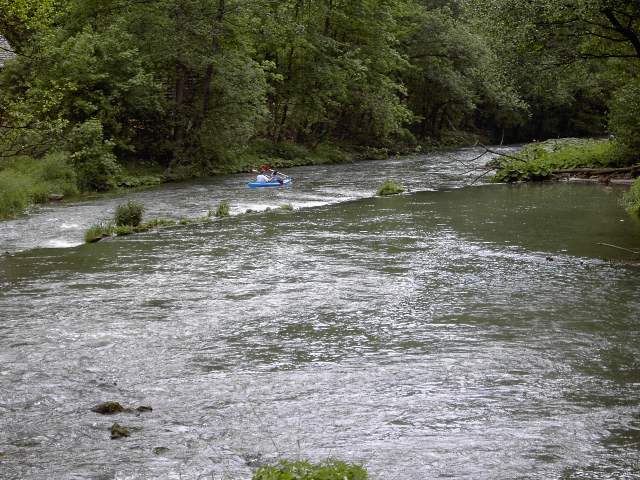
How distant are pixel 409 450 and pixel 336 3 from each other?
43.4 m

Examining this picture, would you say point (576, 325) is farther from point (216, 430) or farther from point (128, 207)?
point (128, 207)

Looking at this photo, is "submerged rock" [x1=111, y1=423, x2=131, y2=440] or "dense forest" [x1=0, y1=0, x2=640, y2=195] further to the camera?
"dense forest" [x1=0, y1=0, x2=640, y2=195]

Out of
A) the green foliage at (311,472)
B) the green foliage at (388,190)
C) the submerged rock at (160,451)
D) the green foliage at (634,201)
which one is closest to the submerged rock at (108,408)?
the submerged rock at (160,451)

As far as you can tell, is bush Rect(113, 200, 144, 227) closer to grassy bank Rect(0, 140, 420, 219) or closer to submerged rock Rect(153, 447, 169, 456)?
grassy bank Rect(0, 140, 420, 219)

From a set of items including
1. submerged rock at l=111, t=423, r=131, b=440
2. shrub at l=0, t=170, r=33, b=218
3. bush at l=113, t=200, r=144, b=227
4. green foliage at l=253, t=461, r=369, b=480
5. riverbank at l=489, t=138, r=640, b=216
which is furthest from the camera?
riverbank at l=489, t=138, r=640, b=216

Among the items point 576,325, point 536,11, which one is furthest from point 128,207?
point 576,325

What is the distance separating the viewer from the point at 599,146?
105 ft

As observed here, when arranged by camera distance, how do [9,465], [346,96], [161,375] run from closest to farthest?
1. [9,465]
2. [161,375]
3. [346,96]

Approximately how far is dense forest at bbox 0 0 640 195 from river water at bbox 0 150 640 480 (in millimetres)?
4619

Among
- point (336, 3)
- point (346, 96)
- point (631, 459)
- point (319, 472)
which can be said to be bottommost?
point (631, 459)

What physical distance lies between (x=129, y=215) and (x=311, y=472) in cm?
1563

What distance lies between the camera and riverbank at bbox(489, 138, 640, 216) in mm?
28453

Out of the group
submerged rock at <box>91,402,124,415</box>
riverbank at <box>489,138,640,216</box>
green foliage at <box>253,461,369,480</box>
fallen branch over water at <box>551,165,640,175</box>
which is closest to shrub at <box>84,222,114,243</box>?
submerged rock at <box>91,402,124,415</box>

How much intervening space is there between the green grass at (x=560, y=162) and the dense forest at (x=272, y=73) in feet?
Result: 4.21
